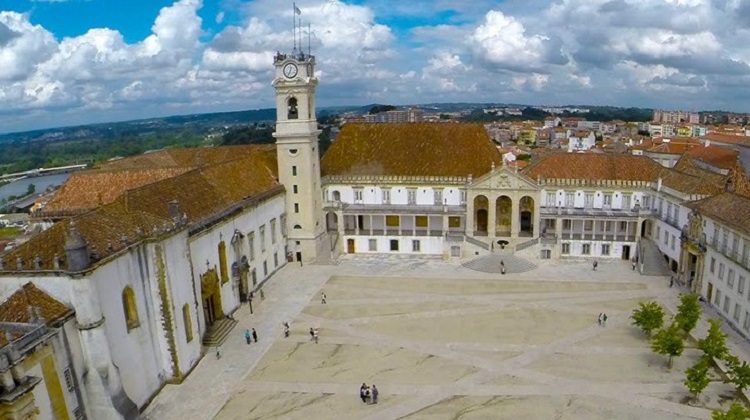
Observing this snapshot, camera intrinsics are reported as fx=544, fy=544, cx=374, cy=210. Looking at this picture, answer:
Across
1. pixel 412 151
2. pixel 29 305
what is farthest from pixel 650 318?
pixel 29 305

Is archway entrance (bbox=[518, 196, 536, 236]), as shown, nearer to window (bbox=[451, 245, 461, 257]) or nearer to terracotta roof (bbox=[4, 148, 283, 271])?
window (bbox=[451, 245, 461, 257])

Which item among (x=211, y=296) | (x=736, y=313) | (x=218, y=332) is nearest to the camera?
(x=736, y=313)

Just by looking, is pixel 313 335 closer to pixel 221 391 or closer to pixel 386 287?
pixel 221 391

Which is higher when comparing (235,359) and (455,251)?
(455,251)

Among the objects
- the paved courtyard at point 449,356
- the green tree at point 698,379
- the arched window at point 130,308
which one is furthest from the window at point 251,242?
the green tree at point 698,379

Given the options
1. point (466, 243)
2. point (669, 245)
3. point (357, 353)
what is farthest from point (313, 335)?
point (669, 245)

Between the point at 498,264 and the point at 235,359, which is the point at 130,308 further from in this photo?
the point at 498,264

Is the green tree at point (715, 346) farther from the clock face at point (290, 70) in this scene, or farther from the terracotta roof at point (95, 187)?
the terracotta roof at point (95, 187)
